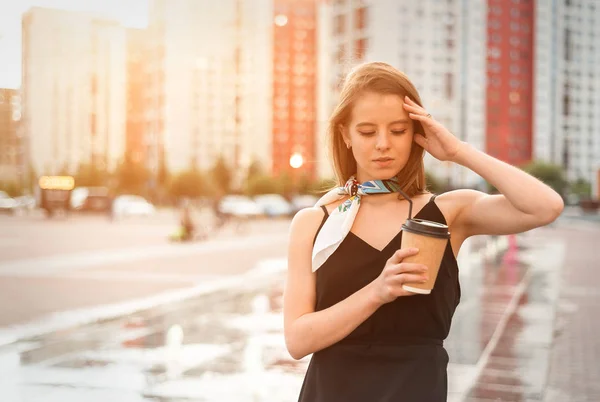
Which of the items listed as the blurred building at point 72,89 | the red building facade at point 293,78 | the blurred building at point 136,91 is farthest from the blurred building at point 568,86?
the blurred building at point 72,89

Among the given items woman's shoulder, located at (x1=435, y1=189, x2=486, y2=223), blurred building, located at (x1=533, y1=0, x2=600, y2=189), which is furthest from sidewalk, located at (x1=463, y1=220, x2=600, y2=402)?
blurred building, located at (x1=533, y1=0, x2=600, y2=189)

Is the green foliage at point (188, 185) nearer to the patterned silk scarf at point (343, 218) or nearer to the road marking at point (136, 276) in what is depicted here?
the road marking at point (136, 276)

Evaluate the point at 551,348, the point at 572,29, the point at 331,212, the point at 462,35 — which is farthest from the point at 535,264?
the point at 572,29

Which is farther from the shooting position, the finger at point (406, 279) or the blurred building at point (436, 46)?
the blurred building at point (436, 46)

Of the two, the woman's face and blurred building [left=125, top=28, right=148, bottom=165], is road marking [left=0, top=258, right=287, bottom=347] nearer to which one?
the woman's face

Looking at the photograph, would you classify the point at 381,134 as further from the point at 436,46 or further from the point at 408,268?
the point at 436,46

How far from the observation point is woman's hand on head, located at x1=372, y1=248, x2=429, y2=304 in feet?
5.95

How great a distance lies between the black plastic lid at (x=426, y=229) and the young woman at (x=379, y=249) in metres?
0.16

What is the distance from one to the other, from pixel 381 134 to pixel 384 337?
0.53 meters

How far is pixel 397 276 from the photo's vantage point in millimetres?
1821

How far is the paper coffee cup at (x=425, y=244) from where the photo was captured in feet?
5.99

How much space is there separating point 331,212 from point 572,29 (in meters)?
138

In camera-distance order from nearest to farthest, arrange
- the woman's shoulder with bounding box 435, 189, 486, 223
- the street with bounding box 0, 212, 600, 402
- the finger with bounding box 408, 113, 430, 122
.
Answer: the finger with bounding box 408, 113, 430, 122
the woman's shoulder with bounding box 435, 189, 486, 223
the street with bounding box 0, 212, 600, 402

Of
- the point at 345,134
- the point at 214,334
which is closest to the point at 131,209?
the point at 214,334
